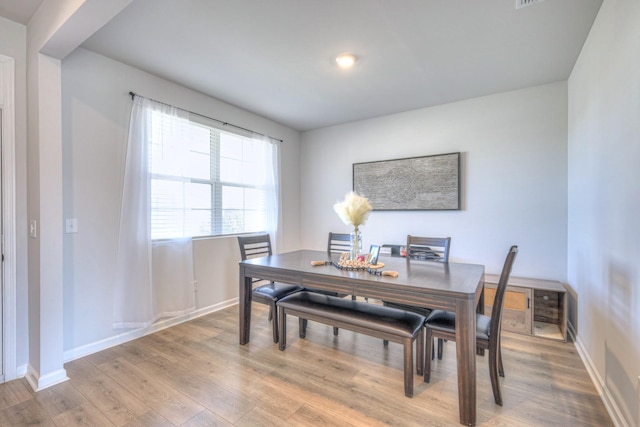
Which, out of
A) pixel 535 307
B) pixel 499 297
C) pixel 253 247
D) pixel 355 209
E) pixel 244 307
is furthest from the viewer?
pixel 253 247

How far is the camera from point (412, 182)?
A: 12.5 feet

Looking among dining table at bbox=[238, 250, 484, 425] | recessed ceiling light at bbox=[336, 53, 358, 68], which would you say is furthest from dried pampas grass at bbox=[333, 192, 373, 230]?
recessed ceiling light at bbox=[336, 53, 358, 68]

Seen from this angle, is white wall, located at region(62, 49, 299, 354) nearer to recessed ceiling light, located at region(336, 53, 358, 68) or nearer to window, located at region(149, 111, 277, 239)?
window, located at region(149, 111, 277, 239)

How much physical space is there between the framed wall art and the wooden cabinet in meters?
1.08

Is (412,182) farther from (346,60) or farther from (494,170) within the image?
(346,60)

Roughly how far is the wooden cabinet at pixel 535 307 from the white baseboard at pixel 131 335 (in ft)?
10.3

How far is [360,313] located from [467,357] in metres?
0.74

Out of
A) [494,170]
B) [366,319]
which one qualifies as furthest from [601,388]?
[494,170]

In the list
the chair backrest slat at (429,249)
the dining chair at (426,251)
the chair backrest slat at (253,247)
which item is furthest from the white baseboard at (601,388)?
the chair backrest slat at (253,247)

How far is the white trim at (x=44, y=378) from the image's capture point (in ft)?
6.51

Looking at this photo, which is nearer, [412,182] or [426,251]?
[426,251]

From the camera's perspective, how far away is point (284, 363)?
229 cm

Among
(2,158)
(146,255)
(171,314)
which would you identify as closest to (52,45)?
(2,158)

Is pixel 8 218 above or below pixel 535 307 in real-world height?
above
